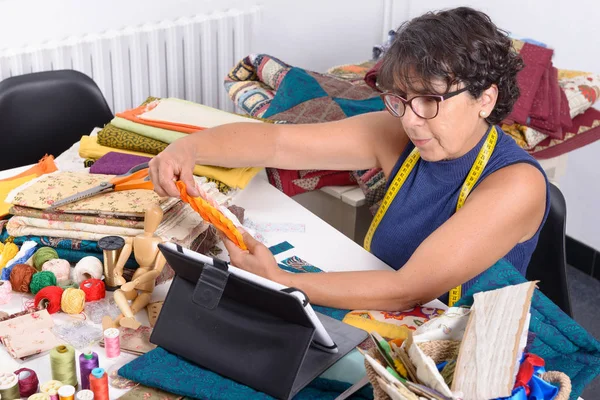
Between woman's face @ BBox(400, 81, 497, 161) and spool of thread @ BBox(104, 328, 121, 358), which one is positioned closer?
spool of thread @ BBox(104, 328, 121, 358)

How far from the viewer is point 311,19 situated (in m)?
4.04

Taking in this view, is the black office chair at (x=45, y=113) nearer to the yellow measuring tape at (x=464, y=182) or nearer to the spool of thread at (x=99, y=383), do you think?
the yellow measuring tape at (x=464, y=182)

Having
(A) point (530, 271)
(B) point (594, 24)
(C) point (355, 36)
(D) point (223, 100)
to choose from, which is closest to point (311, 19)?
(C) point (355, 36)

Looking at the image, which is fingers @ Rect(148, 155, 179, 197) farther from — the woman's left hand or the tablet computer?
the tablet computer

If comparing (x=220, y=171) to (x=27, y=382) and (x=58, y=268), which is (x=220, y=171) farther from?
(x=27, y=382)

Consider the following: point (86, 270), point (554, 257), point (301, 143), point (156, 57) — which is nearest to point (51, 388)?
point (86, 270)

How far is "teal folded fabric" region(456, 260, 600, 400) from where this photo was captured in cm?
145

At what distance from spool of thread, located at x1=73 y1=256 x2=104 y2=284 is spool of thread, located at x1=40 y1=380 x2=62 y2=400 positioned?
414mm

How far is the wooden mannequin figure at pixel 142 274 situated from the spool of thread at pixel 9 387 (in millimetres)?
265

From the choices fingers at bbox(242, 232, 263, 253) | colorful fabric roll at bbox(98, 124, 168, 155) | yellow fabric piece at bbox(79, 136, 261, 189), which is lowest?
yellow fabric piece at bbox(79, 136, 261, 189)

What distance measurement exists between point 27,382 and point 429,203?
3.45 feet

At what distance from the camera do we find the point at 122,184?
2047mm

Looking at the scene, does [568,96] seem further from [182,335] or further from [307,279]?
[182,335]

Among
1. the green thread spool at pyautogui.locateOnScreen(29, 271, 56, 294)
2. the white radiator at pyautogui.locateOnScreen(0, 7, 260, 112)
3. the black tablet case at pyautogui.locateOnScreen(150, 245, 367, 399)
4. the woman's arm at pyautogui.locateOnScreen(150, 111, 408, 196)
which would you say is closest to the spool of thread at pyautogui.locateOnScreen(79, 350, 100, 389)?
the black tablet case at pyautogui.locateOnScreen(150, 245, 367, 399)
